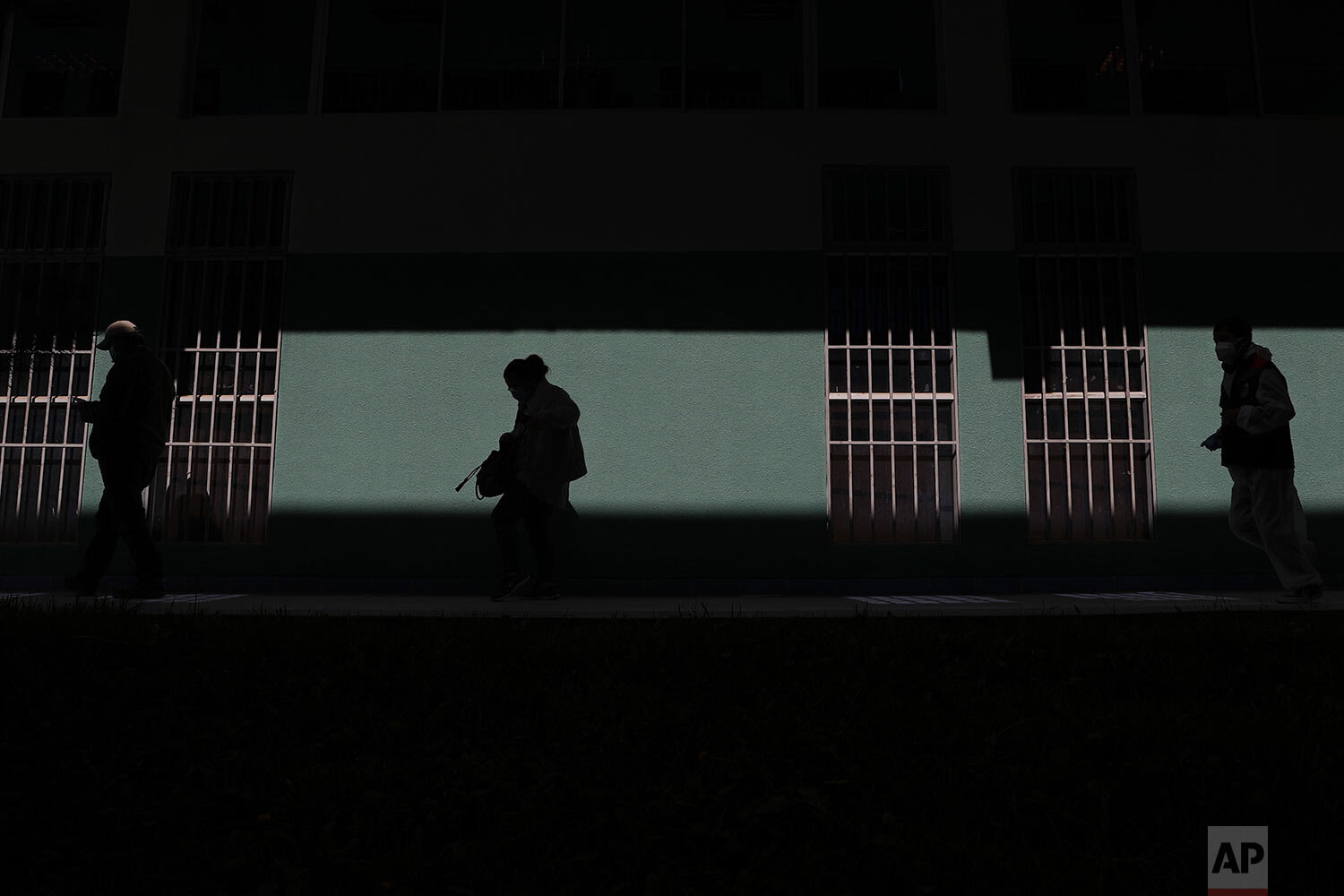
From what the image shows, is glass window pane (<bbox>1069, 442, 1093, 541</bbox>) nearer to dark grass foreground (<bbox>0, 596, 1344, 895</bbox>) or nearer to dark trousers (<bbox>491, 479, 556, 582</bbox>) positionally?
dark grass foreground (<bbox>0, 596, 1344, 895</bbox>)

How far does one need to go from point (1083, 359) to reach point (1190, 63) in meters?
3.16

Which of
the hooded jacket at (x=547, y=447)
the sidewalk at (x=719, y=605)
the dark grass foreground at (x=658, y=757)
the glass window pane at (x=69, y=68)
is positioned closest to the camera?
the dark grass foreground at (x=658, y=757)

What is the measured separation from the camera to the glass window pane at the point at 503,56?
369 inches

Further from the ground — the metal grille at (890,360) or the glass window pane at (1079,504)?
the metal grille at (890,360)

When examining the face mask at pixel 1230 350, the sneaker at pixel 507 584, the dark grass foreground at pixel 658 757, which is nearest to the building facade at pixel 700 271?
the sneaker at pixel 507 584

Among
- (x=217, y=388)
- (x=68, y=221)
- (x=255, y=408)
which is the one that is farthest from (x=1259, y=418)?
(x=68, y=221)

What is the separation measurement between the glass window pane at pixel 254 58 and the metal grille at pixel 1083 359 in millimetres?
6972

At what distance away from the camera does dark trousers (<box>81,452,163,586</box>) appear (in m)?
6.68

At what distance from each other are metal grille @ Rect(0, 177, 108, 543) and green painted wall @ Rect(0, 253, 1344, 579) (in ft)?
0.79

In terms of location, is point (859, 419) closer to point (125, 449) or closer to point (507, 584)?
point (507, 584)

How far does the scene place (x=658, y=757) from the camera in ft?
10.4

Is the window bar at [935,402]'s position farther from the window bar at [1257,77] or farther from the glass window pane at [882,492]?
the window bar at [1257,77]

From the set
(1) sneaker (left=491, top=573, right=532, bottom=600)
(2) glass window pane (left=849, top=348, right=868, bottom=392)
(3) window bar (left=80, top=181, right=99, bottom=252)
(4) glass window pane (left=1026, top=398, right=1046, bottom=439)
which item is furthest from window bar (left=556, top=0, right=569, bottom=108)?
(4) glass window pane (left=1026, top=398, right=1046, bottom=439)

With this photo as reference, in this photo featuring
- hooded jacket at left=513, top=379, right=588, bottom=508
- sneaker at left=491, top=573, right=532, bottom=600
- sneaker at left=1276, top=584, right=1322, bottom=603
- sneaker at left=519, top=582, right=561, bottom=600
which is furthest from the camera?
sneaker at left=519, top=582, right=561, bottom=600
